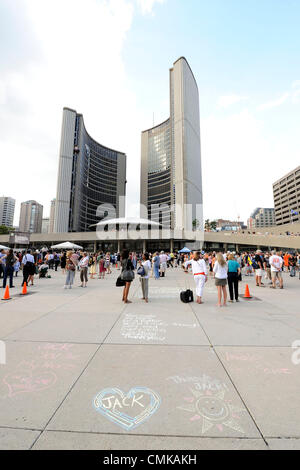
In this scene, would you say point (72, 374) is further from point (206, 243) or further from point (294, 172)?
point (294, 172)

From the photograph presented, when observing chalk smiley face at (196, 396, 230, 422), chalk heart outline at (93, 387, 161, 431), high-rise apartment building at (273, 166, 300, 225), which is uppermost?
high-rise apartment building at (273, 166, 300, 225)

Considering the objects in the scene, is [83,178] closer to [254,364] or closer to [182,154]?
[182,154]

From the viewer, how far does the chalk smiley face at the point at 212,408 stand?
2.14m

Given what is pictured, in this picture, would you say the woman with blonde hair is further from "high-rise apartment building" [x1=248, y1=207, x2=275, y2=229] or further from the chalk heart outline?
"high-rise apartment building" [x1=248, y1=207, x2=275, y2=229]

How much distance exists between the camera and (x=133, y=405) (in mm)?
2273

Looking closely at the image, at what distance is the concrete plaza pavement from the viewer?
189cm

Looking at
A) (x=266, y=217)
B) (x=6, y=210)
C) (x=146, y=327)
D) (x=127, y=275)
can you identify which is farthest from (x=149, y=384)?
(x=6, y=210)

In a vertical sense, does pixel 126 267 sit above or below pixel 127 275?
above

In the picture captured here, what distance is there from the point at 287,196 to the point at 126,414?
137061 mm

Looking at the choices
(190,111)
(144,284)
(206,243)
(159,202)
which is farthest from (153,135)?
(144,284)

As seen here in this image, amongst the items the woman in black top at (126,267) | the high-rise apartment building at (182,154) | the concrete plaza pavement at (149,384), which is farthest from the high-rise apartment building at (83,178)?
the concrete plaza pavement at (149,384)

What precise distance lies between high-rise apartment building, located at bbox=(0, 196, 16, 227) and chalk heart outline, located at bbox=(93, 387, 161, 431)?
220 metres

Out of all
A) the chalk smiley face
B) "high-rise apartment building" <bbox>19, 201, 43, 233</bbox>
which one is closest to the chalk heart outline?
the chalk smiley face

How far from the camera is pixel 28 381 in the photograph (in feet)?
9.03
